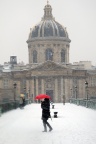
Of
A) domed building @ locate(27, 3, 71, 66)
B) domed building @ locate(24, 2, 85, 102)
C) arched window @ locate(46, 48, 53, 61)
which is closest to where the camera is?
domed building @ locate(24, 2, 85, 102)

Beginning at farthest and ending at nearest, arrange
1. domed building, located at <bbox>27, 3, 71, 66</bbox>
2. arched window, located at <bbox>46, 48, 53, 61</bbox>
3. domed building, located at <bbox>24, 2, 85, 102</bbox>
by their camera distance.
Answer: arched window, located at <bbox>46, 48, 53, 61</bbox>, domed building, located at <bbox>27, 3, 71, 66</bbox>, domed building, located at <bbox>24, 2, 85, 102</bbox>

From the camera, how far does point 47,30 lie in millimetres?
118688

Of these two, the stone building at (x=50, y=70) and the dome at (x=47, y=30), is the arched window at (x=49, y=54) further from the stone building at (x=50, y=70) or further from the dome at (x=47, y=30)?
the dome at (x=47, y=30)

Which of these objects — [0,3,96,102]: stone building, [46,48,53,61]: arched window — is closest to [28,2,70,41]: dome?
[0,3,96,102]: stone building

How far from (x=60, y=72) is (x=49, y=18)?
17508 millimetres

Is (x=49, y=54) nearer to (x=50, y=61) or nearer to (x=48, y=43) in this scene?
(x=48, y=43)

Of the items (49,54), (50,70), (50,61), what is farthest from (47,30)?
(50,70)

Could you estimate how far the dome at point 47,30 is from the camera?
389 feet

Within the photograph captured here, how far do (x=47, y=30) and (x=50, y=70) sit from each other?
12733mm

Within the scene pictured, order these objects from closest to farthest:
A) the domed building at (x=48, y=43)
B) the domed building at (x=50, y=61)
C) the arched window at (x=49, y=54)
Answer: the domed building at (x=50, y=61) < the domed building at (x=48, y=43) < the arched window at (x=49, y=54)

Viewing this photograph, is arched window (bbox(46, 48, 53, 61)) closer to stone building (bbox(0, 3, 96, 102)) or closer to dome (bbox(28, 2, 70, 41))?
stone building (bbox(0, 3, 96, 102))

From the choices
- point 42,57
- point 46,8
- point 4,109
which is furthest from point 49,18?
point 4,109

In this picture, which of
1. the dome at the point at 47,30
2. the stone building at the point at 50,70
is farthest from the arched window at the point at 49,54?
the dome at the point at 47,30

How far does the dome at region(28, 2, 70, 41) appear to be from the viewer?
11862cm
